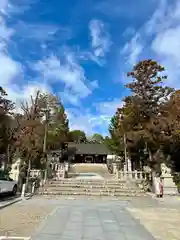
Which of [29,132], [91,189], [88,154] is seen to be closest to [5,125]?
[29,132]

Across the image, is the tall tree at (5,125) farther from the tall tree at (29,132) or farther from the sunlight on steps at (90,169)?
the sunlight on steps at (90,169)

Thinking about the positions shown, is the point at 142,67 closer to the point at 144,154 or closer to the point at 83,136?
the point at 144,154

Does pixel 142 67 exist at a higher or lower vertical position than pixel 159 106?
higher

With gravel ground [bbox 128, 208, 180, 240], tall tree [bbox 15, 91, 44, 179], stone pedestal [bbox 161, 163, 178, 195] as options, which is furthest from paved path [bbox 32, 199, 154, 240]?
tall tree [bbox 15, 91, 44, 179]

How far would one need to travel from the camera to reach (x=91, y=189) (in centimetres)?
1916

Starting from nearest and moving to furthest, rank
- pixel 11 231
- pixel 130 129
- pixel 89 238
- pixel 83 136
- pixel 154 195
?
pixel 89 238 → pixel 11 231 → pixel 154 195 → pixel 130 129 → pixel 83 136

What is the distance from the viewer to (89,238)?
6184 mm

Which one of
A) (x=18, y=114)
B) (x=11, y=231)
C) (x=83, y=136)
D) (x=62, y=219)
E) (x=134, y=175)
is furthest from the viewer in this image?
(x=83, y=136)

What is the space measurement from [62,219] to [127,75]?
16509 mm

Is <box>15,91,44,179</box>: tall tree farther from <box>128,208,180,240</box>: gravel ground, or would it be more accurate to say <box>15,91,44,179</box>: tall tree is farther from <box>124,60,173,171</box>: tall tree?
<box>128,208,180,240</box>: gravel ground

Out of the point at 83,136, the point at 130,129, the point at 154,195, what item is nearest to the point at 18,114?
the point at 130,129

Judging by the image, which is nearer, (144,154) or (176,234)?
(176,234)

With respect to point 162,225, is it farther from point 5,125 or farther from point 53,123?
point 53,123

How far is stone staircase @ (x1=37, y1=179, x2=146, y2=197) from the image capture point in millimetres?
17859
